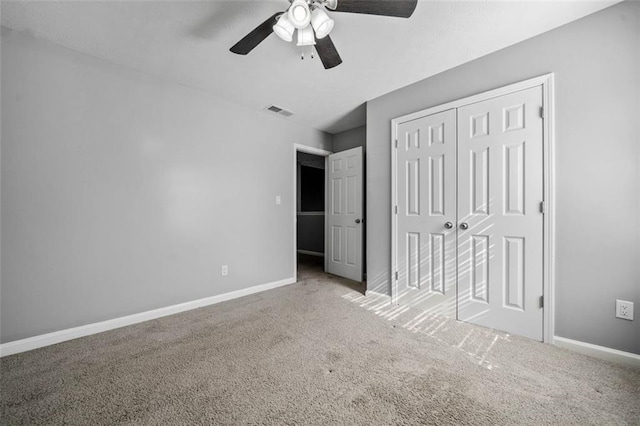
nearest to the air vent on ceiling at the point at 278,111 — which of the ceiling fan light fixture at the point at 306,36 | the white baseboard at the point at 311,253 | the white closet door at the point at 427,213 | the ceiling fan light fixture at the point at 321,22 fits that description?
the white closet door at the point at 427,213

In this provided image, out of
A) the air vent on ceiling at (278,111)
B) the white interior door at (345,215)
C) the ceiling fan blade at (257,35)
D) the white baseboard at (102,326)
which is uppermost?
the air vent on ceiling at (278,111)

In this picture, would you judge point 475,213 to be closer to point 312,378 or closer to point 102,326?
point 312,378

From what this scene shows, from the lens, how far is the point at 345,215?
3.96m

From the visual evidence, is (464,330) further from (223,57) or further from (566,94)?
(223,57)

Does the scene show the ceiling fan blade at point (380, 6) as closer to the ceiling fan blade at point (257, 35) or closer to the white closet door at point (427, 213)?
the ceiling fan blade at point (257, 35)

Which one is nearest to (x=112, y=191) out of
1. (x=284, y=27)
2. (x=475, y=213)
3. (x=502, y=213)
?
(x=284, y=27)

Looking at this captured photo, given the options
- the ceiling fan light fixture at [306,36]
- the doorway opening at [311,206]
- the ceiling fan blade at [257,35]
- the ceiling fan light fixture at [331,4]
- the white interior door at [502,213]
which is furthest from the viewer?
the doorway opening at [311,206]

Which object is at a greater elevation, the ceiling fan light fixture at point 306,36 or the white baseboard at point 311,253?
the ceiling fan light fixture at point 306,36

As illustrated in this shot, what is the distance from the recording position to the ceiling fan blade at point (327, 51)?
1652mm

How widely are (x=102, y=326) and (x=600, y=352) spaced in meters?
3.87

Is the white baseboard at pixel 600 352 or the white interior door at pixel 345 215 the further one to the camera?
the white interior door at pixel 345 215

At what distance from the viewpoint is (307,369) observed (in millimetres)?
1656

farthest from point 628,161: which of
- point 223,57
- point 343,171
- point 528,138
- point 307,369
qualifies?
point 223,57

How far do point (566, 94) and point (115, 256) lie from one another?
3.93 meters
